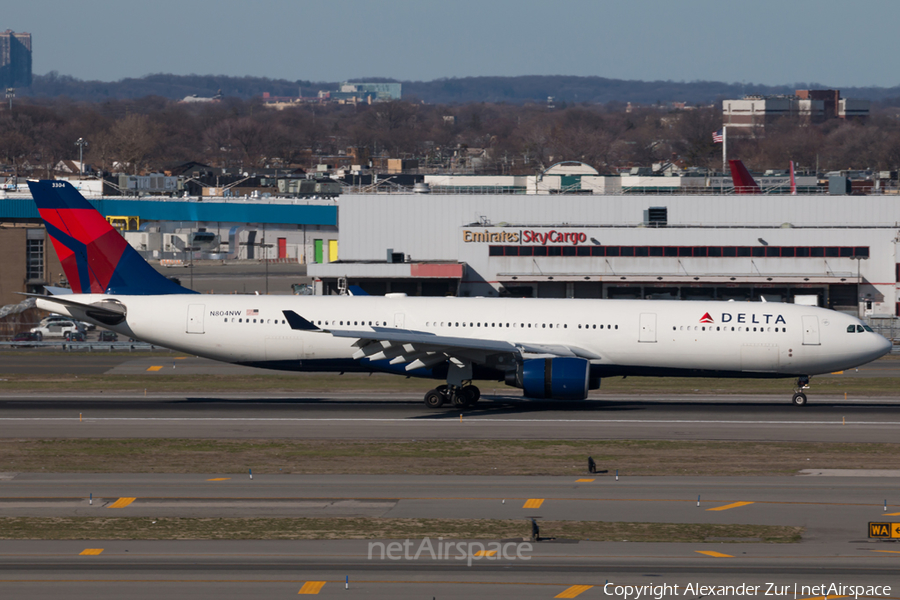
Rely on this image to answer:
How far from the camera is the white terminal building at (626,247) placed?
7812 cm

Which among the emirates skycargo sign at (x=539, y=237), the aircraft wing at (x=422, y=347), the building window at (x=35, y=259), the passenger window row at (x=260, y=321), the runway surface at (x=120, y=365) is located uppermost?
the emirates skycargo sign at (x=539, y=237)

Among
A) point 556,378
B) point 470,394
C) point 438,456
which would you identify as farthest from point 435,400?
point 438,456

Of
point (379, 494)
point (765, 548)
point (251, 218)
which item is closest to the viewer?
point (765, 548)

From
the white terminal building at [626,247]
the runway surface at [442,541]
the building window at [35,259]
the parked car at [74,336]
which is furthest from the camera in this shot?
the white terminal building at [626,247]

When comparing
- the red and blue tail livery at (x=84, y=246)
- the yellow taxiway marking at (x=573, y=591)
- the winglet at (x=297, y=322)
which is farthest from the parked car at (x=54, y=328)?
the yellow taxiway marking at (x=573, y=591)

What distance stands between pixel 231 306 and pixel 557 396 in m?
13.6

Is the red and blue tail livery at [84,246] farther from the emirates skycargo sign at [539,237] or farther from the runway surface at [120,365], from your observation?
the emirates skycargo sign at [539,237]

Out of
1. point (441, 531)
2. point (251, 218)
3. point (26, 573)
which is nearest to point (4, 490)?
point (26, 573)

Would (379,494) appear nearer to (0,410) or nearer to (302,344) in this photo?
(302,344)

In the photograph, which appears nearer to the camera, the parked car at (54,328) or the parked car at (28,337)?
the parked car at (28,337)

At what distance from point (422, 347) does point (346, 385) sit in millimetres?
9695

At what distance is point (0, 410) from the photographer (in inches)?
1610

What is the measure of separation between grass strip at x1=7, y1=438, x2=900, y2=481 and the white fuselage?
7.27 meters

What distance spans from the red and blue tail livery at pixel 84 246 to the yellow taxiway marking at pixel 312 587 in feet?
87.0
